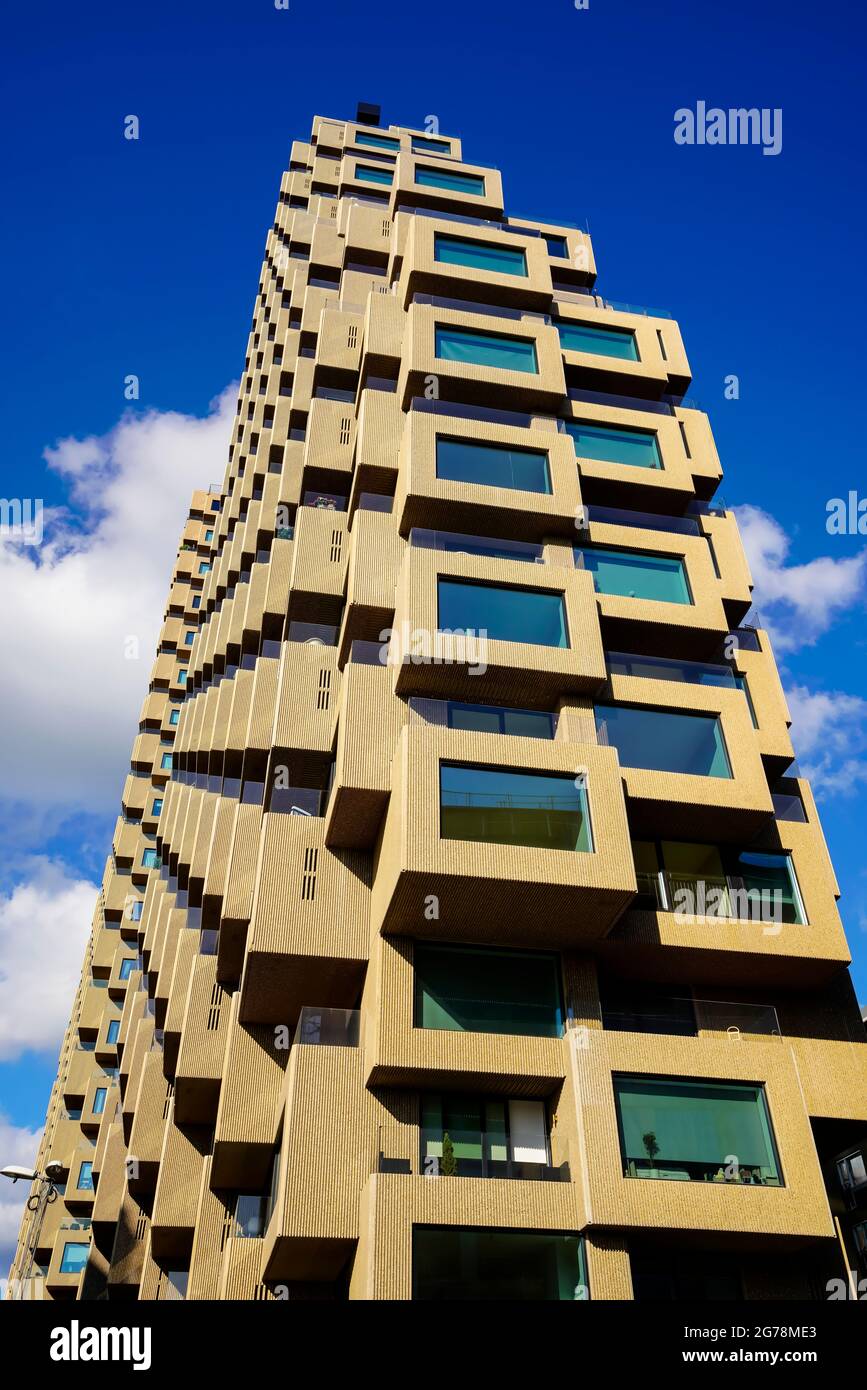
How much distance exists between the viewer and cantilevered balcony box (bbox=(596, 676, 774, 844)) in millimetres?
23594

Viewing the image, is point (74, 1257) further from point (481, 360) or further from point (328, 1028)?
point (481, 360)

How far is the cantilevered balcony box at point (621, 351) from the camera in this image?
111ft

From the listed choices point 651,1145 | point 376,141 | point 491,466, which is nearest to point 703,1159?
point 651,1145

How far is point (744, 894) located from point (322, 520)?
54.4 ft

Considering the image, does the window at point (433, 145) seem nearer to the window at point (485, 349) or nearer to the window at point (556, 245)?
the window at point (556, 245)

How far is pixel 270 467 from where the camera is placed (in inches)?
1668

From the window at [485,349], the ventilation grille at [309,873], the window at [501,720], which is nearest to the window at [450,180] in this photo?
the window at [485,349]

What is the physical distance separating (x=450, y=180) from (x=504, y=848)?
32.2m

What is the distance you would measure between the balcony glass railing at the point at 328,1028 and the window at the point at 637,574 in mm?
12675

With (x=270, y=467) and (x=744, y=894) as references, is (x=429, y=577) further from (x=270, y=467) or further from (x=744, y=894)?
(x=270, y=467)

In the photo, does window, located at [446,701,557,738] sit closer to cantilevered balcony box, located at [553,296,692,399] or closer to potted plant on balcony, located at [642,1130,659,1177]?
potted plant on balcony, located at [642,1130,659,1177]

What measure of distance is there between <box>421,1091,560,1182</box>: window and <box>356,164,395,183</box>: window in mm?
44093

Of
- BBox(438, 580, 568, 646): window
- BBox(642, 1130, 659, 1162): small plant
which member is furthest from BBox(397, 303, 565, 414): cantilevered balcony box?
BBox(642, 1130, 659, 1162): small plant
